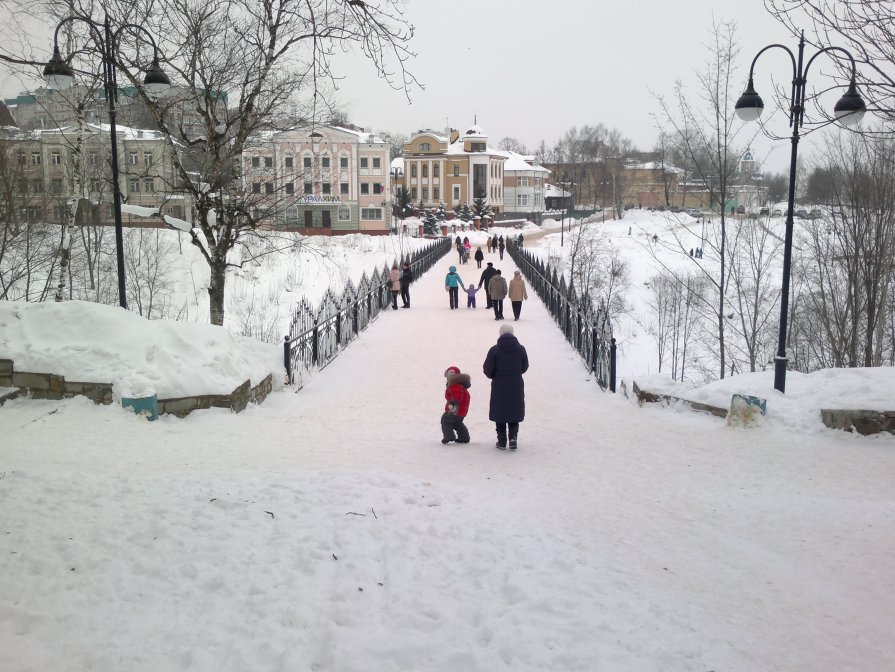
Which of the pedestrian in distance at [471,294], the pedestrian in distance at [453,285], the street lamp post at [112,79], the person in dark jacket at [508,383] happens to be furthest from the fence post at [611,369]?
the pedestrian in distance at [453,285]

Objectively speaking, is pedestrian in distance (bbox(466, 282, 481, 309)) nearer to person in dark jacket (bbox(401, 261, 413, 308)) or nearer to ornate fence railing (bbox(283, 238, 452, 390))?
person in dark jacket (bbox(401, 261, 413, 308))

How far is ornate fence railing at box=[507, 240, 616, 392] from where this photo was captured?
12055 millimetres

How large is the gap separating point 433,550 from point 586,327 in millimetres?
9352

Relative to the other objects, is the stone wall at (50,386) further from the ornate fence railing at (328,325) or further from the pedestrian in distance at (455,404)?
the ornate fence railing at (328,325)

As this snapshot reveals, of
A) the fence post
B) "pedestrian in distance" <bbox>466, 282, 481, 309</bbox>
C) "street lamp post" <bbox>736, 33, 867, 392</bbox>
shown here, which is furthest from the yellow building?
"street lamp post" <bbox>736, 33, 867, 392</bbox>

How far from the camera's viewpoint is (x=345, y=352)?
15.2 metres

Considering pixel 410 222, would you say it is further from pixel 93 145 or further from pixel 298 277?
pixel 93 145

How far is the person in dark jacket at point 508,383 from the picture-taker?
7.89 m

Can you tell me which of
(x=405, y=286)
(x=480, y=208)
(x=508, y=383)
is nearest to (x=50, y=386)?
(x=508, y=383)

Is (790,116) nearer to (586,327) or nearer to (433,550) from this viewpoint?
(586,327)

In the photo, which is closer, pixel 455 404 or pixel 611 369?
pixel 455 404

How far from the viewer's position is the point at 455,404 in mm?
8086

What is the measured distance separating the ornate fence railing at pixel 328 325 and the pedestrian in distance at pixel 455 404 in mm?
4141

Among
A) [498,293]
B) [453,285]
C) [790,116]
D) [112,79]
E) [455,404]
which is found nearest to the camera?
[455,404]
